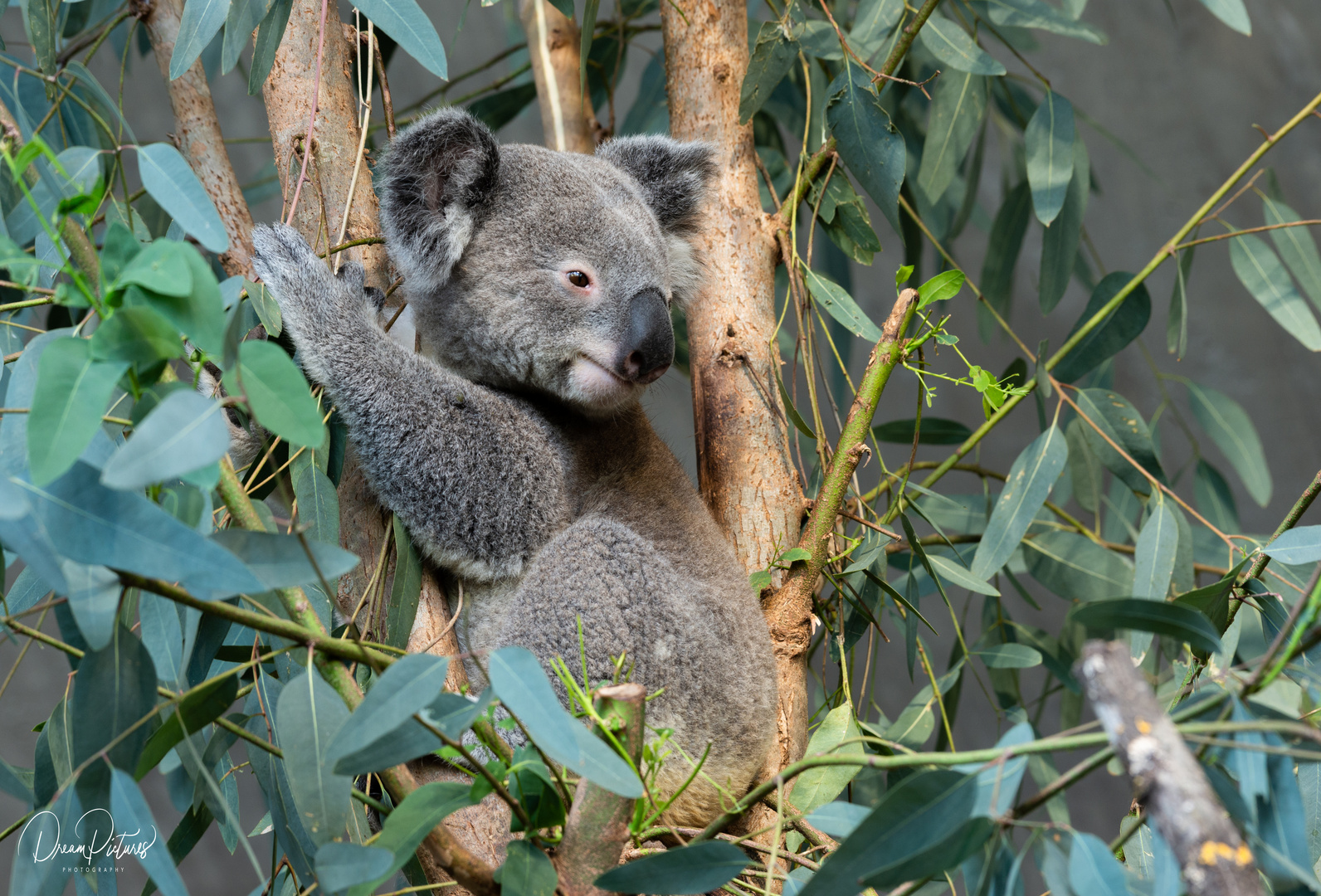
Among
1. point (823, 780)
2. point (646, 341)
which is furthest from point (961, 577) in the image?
point (646, 341)

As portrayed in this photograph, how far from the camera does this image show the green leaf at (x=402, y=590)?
1.49 m

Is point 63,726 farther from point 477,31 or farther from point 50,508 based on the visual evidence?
point 477,31

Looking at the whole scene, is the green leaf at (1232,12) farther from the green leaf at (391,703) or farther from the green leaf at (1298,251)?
the green leaf at (391,703)

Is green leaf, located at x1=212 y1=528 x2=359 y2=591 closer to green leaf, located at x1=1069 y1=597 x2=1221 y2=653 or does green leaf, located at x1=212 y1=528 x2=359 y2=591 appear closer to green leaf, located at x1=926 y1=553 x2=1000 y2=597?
green leaf, located at x1=1069 y1=597 x2=1221 y2=653

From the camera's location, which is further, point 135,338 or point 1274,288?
point 1274,288

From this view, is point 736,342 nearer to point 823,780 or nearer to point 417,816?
point 823,780

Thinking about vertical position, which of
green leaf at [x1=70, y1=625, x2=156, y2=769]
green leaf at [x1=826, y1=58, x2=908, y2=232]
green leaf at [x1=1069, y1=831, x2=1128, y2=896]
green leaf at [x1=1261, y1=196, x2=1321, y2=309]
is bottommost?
green leaf at [x1=70, y1=625, x2=156, y2=769]

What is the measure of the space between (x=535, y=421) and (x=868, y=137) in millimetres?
889

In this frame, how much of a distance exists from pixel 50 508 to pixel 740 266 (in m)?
1.55

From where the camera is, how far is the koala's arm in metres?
1.62

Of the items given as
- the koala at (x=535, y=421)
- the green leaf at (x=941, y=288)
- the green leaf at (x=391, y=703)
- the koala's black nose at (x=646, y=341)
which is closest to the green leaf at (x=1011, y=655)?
the koala at (x=535, y=421)

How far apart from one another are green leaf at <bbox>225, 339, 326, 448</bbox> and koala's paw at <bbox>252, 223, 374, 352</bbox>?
0.81m

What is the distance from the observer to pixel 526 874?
3.27 feet

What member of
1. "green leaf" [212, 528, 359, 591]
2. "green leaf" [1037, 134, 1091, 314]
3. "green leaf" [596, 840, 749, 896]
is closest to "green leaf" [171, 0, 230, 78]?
"green leaf" [212, 528, 359, 591]
